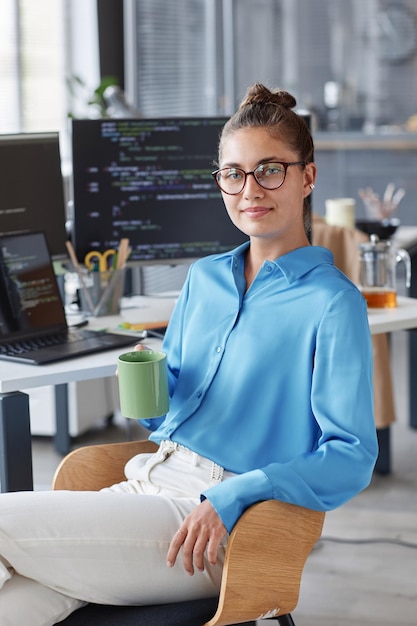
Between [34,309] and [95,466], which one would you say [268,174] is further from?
[34,309]

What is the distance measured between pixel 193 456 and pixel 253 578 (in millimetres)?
299

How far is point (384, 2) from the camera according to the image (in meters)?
5.91

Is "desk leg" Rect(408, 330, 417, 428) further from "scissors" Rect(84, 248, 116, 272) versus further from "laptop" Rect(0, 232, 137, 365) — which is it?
"laptop" Rect(0, 232, 137, 365)

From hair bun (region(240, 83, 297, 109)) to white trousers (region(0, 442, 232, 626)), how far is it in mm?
713

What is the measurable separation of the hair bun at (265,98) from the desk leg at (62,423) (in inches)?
82.0

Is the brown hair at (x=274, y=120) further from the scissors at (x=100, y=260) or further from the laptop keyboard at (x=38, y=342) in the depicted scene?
the scissors at (x=100, y=260)

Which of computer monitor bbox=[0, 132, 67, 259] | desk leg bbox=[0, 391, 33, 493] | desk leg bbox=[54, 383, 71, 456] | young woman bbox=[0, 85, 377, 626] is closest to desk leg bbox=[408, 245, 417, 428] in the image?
desk leg bbox=[54, 383, 71, 456]

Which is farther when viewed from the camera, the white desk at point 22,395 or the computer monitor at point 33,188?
the computer monitor at point 33,188

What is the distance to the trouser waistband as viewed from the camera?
170 cm

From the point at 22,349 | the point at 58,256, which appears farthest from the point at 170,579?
the point at 58,256

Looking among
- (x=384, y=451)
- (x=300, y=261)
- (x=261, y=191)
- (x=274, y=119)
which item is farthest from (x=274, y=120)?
(x=384, y=451)

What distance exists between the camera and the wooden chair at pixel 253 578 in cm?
148

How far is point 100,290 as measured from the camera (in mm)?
2650

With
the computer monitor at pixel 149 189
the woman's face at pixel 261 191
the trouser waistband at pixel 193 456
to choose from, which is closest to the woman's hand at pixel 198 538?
the trouser waistband at pixel 193 456
